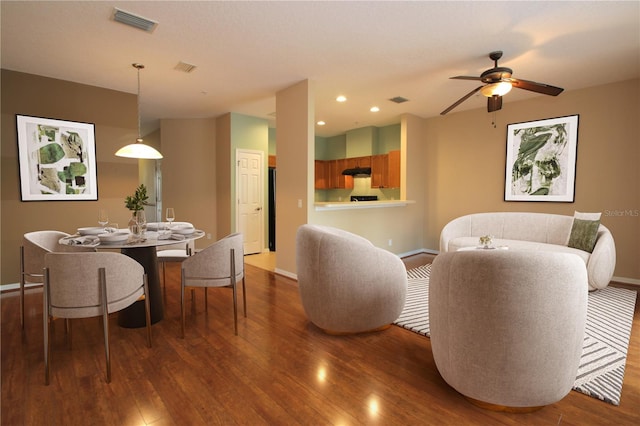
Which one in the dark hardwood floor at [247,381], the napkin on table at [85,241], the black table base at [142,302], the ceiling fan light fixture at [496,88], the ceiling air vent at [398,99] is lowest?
the dark hardwood floor at [247,381]

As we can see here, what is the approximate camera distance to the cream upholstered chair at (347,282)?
8.61 ft

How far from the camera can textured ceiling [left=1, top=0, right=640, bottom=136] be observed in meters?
2.86

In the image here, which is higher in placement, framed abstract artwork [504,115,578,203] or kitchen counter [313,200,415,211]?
framed abstract artwork [504,115,578,203]

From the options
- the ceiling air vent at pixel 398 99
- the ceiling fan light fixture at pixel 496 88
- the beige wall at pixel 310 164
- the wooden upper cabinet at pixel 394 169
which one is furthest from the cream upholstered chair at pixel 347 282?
the wooden upper cabinet at pixel 394 169

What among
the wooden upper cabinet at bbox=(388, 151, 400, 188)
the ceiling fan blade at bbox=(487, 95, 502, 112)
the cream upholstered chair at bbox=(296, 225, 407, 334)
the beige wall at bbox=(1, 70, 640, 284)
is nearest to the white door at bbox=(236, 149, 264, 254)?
the beige wall at bbox=(1, 70, 640, 284)

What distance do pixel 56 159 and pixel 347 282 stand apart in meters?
4.51

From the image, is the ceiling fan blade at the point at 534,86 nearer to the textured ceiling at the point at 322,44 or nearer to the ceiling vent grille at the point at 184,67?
the textured ceiling at the point at 322,44

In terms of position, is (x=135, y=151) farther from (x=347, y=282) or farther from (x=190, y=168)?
(x=190, y=168)

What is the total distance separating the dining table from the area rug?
2.27 metres

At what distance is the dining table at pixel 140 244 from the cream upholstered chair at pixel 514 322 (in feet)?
7.40

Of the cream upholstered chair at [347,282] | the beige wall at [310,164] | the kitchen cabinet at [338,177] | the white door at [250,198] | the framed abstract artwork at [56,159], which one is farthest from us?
the kitchen cabinet at [338,177]

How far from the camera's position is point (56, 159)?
4508mm

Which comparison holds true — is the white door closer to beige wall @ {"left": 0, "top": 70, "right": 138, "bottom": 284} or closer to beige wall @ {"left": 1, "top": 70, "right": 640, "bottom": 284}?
beige wall @ {"left": 1, "top": 70, "right": 640, "bottom": 284}

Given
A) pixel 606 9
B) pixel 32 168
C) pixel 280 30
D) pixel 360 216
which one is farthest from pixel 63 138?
pixel 606 9
